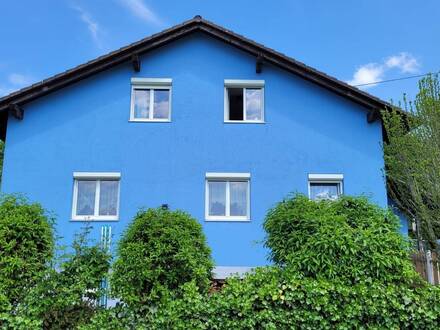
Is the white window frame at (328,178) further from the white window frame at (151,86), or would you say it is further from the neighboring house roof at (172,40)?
the white window frame at (151,86)

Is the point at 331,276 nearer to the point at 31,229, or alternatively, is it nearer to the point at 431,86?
the point at 31,229

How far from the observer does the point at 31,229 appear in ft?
24.2

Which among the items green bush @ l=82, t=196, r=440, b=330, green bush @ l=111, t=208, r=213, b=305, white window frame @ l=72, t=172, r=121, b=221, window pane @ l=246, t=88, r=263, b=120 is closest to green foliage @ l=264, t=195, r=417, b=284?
green bush @ l=82, t=196, r=440, b=330

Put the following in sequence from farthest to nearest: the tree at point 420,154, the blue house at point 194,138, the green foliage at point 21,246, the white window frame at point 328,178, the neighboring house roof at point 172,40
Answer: the neighboring house roof at point 172,40, the white window frame at point 328,178, the blue house at point 194,138, the tree at point 420,154, the green foliage at point 21,246

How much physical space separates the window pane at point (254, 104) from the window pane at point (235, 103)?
0.84ft

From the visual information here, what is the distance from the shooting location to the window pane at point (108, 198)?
1301 centimetres

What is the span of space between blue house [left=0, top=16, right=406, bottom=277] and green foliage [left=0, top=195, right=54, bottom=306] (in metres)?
5.09

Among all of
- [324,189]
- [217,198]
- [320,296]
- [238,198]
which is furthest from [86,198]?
[320,296]

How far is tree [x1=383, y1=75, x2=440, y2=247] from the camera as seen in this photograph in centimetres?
1019

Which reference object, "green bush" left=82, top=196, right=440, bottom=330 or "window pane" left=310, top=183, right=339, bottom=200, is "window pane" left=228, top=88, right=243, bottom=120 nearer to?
"window pane" left=310, top=183, right=339, bottom=200

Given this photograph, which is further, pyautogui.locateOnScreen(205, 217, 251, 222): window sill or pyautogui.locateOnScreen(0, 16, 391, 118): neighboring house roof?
pyautogui.locateOnScreen(0, 16, 391, 118): neighboring house roof

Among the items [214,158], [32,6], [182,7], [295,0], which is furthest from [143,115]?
→ [295,0]

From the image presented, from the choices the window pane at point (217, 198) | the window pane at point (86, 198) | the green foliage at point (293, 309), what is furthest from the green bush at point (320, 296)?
the window pane at point (86, 198)

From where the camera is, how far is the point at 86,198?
43.0ft
